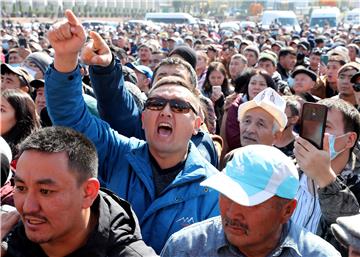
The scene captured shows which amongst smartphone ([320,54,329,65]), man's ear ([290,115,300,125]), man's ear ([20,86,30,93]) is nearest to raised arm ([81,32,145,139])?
man's ear ([290,115,300,125])

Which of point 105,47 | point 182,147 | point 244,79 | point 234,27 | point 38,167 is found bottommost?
point 234,27

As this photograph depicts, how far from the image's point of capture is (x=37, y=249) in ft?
7.10

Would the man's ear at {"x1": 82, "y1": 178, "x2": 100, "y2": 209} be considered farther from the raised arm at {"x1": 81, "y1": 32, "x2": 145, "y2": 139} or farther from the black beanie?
the black beanie

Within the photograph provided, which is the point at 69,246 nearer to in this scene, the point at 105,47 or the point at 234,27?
the point at 105,47

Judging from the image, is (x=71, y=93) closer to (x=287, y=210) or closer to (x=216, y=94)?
(x=287, y=210)

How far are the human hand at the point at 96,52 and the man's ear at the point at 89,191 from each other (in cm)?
84

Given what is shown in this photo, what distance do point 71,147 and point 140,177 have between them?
587mm

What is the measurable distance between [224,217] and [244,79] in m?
3.92

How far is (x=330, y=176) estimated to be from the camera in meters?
2.60

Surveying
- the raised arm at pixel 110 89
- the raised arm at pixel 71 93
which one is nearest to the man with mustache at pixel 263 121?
the raised arm at pixel 110 89

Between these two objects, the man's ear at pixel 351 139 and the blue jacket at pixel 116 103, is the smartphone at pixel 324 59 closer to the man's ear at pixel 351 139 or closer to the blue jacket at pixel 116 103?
the man's ear at pixel 351 139

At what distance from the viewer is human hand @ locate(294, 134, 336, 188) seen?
261cm

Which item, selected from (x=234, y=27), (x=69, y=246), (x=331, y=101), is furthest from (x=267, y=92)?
(x=234, y=27)

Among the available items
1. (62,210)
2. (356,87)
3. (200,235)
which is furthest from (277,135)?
(356,87)
